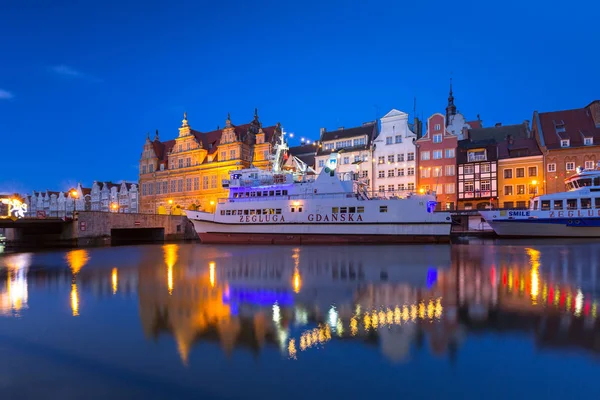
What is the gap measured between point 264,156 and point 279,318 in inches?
1901

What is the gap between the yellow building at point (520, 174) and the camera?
4466 cm

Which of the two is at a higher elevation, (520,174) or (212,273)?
(520,174)

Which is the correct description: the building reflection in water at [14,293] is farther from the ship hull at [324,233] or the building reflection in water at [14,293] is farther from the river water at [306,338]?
the ship hull at [324,233]

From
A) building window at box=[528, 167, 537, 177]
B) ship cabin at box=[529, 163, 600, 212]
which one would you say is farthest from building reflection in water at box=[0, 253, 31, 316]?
building window at box=[528, 167, 537, 177]

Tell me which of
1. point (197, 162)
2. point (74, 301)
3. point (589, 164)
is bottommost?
point (74, 301)

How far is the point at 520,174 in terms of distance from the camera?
45.7 meters

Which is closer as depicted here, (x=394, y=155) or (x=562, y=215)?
(x=562, y=215)

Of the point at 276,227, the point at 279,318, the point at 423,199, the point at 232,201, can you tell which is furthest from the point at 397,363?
the point at 232,201

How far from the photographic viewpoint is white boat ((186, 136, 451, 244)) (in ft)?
99.5

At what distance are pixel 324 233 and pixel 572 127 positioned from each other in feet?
122

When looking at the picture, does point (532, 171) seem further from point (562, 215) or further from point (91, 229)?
point (91, 229)

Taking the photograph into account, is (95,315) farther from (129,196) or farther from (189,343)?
(129,196)

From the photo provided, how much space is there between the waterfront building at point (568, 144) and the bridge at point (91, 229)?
4685cm

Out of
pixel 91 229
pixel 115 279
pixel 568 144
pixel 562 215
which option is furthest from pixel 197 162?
pixel 568 144
